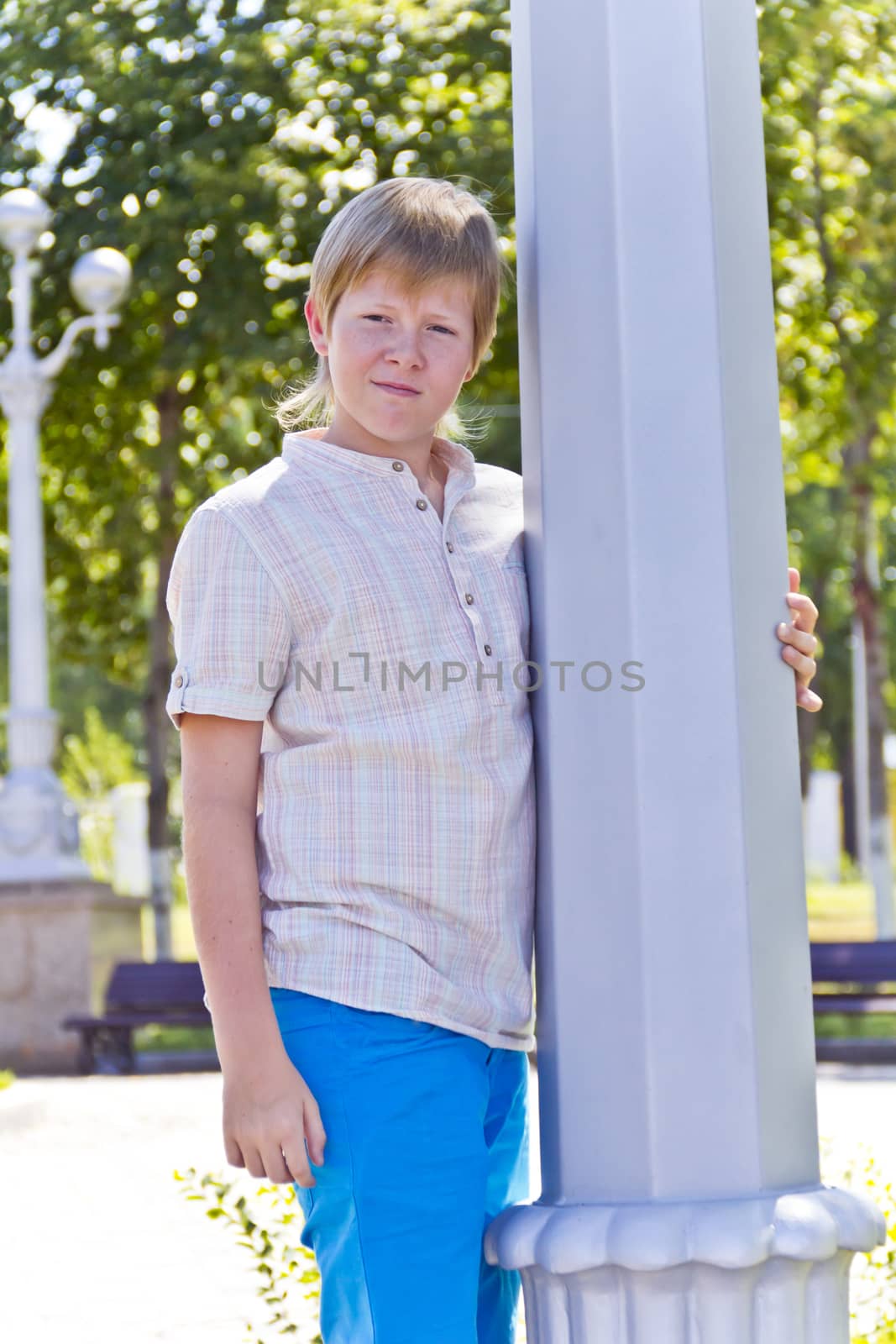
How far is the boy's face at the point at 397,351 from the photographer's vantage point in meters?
2.09

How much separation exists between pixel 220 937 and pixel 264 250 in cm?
1152

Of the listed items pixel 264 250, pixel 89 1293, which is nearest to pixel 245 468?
pixel 264 250

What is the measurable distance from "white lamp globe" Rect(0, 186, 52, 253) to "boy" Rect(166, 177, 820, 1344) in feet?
32.3

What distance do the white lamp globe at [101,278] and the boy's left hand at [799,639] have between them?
9560mm

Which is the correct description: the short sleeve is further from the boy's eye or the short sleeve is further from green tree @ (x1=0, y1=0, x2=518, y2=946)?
green tree @ (x1=0, y1=0, x2=518, y2=946)

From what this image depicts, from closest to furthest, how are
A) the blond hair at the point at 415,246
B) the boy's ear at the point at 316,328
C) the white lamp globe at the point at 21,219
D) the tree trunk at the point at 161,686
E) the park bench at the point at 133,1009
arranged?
the blond hair at the point at 415,246, the boy's ear at the point at 316,328, the park bench at the point at 133,1009, the white lamp globe at the point at 21,219, the tree trunk at the point at 161,686

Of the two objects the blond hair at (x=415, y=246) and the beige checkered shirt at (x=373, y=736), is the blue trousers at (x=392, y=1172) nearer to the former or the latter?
the beige checkered shirt at (x=373, y=736)

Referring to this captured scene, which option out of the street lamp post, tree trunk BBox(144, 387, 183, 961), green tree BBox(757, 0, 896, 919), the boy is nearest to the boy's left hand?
the boy

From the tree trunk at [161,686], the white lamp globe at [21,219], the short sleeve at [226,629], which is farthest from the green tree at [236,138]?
the short sleeve at [226,629]

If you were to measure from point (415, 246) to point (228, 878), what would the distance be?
766 millimetres

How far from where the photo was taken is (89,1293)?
4.70 meters

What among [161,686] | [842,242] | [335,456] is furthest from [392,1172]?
[161,686]

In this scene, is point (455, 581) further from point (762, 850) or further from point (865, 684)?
point (865, 684)

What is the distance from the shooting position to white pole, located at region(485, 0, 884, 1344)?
5.82ft
